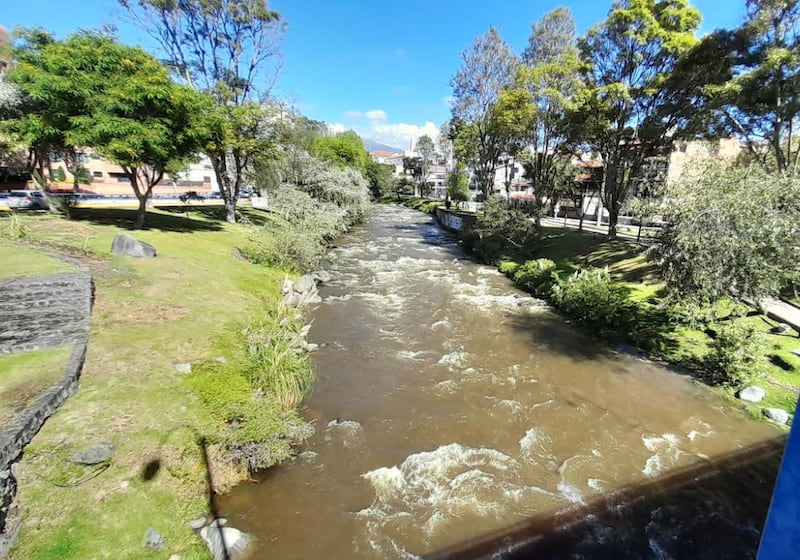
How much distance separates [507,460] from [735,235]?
777cm

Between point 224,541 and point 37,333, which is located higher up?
point 37,333

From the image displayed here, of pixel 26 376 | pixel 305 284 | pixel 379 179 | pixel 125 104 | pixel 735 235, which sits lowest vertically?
pixel 305 284

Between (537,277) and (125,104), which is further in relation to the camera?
(537,277)

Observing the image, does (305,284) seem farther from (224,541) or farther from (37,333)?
(224,541)

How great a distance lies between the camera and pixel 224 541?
536cm

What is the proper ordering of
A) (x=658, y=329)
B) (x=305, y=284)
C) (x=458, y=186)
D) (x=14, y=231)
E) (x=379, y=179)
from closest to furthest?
(x=658, y=329)
(x=14, y=231)
(x=305, y=284)
(x=458, y=186)
(x=379, y=179)

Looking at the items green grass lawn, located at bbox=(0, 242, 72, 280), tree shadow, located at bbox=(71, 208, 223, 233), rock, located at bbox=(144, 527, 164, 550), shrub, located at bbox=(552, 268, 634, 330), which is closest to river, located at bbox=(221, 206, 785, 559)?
rock, located at bbox=(144, 527, 164, 550)

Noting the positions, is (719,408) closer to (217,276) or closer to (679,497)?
(679,497)

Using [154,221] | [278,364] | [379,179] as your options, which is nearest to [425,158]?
[379,179]

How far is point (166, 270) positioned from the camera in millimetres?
13328

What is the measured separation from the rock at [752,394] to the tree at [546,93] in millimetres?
16943

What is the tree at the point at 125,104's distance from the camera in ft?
→ 49.4

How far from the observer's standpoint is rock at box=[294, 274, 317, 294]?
1680 cm

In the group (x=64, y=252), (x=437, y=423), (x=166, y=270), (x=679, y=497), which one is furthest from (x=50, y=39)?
(x=679, y=497)
